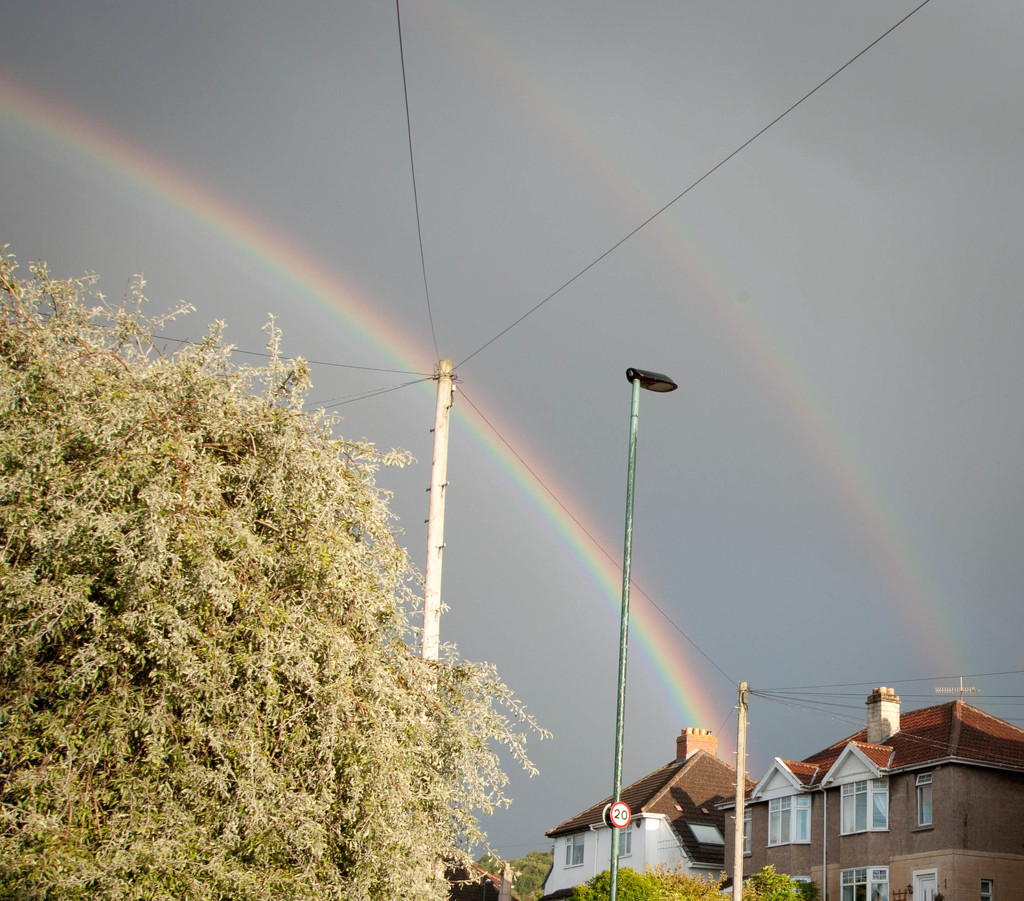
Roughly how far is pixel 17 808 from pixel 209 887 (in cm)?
190

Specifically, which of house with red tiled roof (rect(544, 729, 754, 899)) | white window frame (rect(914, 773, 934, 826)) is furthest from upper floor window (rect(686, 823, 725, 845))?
white window frame (rect(914, 773, 934, 826))

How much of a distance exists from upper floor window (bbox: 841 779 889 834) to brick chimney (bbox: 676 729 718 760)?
64.5 feet

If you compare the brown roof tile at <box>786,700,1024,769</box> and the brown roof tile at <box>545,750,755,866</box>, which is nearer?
the brown roof tile at <box>786,700,1024,769</box>

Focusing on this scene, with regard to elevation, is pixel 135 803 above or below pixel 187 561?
below

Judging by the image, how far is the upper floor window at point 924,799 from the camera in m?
36.0

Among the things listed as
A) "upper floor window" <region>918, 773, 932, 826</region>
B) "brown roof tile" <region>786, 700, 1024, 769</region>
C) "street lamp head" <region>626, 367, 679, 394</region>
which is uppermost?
"street lamp head" <region>626, 367, 679, 394</region>

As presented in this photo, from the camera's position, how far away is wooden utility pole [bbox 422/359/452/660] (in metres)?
16.0

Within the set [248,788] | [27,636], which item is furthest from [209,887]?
[27,636]

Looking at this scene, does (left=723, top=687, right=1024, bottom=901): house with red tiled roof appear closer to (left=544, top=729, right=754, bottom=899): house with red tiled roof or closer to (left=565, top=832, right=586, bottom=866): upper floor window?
(left=544, top=729, right=754, bottom=899): house with red tiled roof

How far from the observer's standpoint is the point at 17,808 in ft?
33.3

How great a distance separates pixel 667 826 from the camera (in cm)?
5212

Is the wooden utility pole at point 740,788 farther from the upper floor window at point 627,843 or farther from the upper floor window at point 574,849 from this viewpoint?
the upper floor window at point 574,849

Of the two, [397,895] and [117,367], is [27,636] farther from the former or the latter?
[397,895]

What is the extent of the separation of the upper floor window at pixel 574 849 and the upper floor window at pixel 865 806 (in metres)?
20.1
